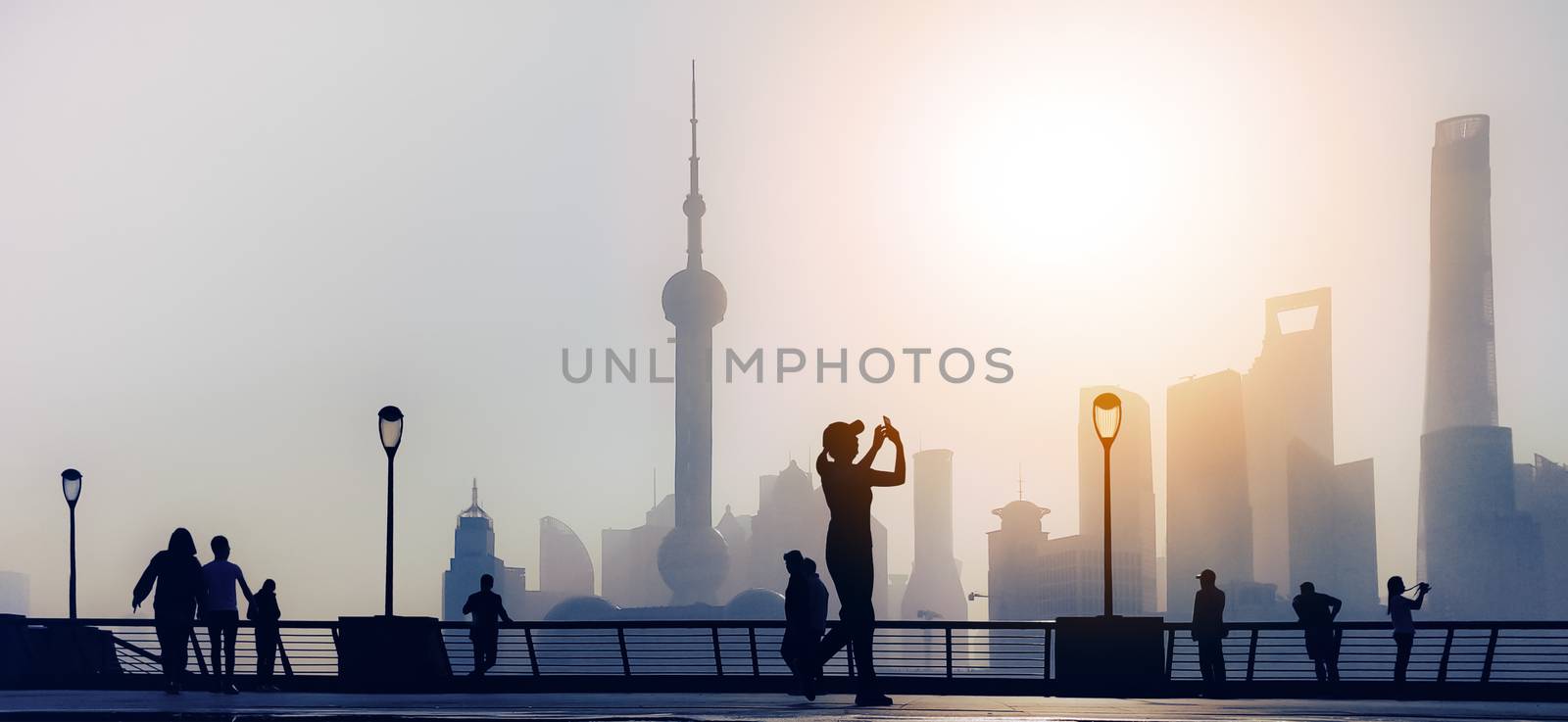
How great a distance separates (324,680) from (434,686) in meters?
2.85

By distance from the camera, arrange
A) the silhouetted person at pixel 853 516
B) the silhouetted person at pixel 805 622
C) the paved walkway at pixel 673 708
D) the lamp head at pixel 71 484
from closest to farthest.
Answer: the paved walkway at pixel 673 708 < the silhouetted person at pixel 853 516 < the silhouetted person at pixel 805 622 < the lamp head at pixel 71 484

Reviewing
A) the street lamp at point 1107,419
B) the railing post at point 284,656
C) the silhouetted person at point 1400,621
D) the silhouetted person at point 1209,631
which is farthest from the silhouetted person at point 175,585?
the silhouetted person at point 1400,621

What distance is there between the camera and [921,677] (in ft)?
85.0

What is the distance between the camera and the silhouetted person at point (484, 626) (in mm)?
26578

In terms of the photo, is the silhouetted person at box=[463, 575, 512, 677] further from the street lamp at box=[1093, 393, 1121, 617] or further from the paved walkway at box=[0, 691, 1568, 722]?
the street lamp at box=[1093, 393, 1121, 617]

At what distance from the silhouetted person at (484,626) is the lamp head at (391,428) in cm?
232

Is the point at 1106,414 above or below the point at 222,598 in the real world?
above

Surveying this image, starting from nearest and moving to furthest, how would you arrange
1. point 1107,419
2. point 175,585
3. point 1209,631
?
point 175,585 < point 1107,419 < point 1209,631

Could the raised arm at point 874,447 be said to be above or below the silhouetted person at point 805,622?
above

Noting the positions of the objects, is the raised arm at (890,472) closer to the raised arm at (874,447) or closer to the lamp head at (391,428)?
the raised arm at (874,447)

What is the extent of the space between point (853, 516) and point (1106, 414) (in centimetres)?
822

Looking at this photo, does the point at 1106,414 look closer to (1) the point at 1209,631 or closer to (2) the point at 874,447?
(1) the point at 1209,631

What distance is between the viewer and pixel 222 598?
21.8m

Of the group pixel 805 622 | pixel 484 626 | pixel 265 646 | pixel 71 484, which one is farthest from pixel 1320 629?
pixel 71 484
